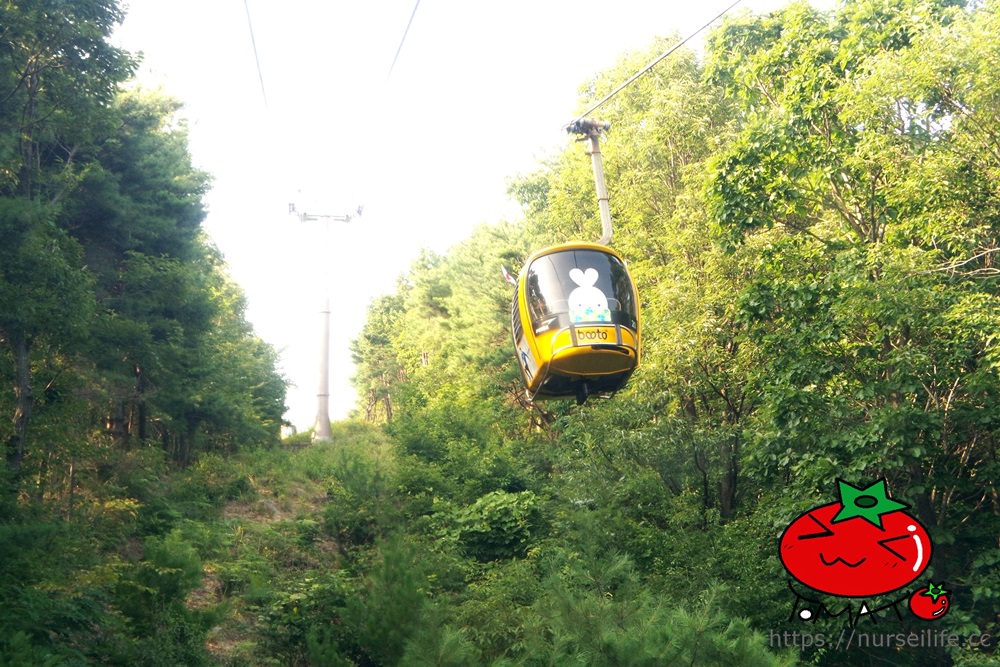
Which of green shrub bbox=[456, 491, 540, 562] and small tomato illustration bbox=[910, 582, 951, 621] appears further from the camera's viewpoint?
green shrub bbox=[456, 491, 540, 562]

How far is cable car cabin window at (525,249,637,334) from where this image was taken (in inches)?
493

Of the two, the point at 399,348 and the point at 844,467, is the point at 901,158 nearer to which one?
the point at 844,467

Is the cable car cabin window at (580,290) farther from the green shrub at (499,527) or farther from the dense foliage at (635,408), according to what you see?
the green shrub at (499,527)

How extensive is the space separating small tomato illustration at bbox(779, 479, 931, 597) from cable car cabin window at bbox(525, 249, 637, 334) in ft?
12.2

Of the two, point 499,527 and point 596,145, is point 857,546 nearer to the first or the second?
point 596,145

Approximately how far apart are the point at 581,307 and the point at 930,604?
6.54m

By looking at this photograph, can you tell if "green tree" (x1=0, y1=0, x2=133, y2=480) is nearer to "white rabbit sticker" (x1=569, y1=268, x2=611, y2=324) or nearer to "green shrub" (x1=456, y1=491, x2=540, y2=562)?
"white rabbit sticker" (x1=569, y1=268, x2=611, y2=324)

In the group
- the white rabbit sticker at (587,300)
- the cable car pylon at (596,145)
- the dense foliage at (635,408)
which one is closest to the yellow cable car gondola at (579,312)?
the white rabbit sticker at (587,300)

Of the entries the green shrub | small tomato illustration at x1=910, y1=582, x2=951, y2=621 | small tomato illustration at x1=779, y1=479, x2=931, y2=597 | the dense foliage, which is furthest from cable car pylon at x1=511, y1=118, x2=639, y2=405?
the green shrub

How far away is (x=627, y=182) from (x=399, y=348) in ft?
124

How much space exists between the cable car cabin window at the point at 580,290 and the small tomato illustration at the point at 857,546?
3.72 meters

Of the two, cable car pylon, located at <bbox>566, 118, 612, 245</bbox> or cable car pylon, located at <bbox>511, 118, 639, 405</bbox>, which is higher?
cable car pylon, located at <bbox>566, 118, 612, 245</bbox>

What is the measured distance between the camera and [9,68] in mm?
13539

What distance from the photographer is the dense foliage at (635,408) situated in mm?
10414
